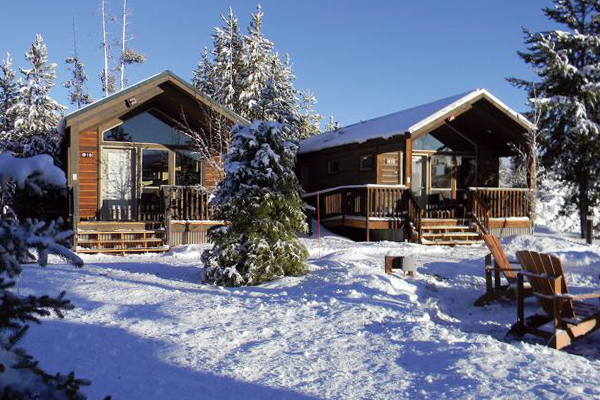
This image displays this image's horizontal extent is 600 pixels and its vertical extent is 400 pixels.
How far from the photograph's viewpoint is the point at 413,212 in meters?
15.3

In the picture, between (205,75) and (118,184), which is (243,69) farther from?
(118,184)

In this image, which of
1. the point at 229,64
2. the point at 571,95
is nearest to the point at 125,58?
the point at 229,64

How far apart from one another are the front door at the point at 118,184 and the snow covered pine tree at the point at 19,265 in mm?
14196

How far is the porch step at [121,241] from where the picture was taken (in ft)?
41.8

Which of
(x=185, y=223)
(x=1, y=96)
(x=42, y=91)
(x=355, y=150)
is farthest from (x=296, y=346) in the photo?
(x=1, y=96)

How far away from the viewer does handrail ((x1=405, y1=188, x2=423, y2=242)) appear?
14.9m

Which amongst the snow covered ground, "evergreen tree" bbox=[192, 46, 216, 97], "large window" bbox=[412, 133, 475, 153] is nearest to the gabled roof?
the snow covered ground

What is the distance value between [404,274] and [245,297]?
3.17 meters

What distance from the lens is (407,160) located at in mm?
15156

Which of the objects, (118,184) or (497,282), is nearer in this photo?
(497,282)

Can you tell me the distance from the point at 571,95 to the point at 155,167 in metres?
15.3

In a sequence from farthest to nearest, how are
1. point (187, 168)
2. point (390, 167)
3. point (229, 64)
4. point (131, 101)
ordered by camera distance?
point (229, 64)
point (390, 167)
point (187, 168)
point (131, 101)

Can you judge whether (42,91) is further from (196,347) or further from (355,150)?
(196,347)

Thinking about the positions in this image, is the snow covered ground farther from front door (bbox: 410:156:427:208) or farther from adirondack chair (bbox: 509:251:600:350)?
front door (bbox: 410:156:427:208)
